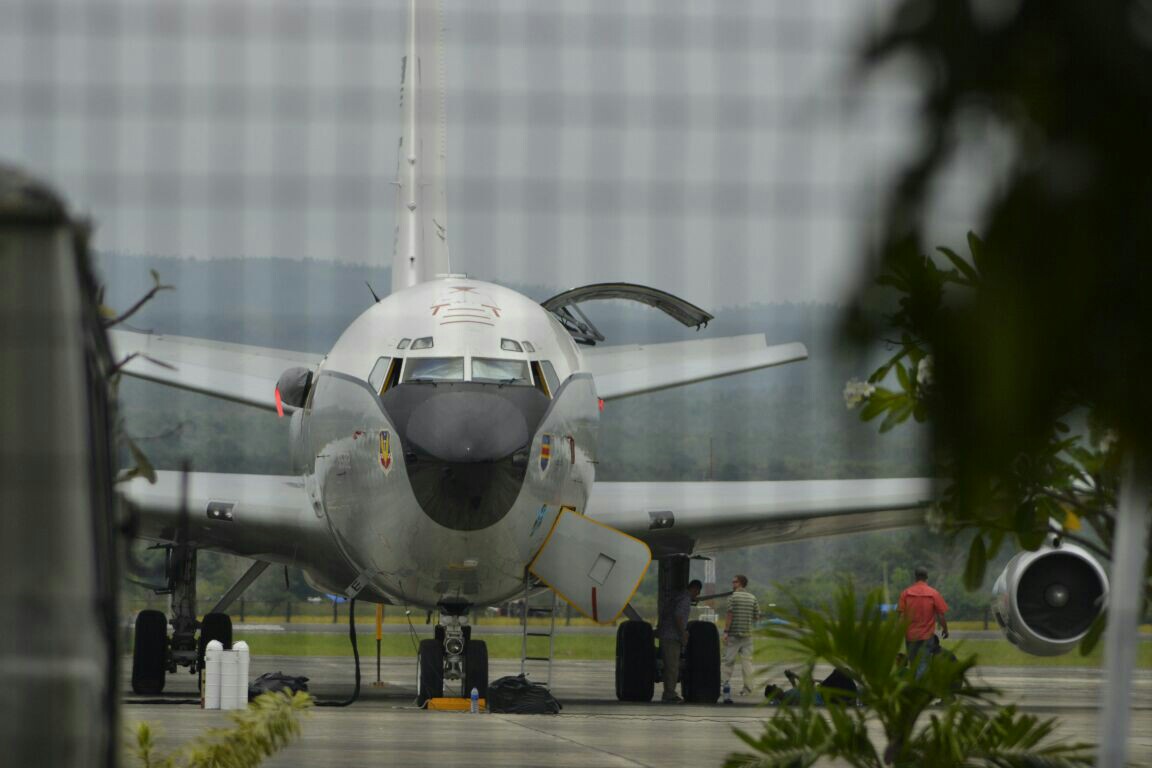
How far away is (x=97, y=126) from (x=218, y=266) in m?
0.87

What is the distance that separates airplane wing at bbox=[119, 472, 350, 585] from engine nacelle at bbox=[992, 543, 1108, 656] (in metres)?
6.10

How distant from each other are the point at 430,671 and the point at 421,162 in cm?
816

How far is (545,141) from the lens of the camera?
577 cm

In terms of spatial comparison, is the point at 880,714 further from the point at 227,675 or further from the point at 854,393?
the point at 227,675

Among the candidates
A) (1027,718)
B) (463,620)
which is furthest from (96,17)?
(463,620)

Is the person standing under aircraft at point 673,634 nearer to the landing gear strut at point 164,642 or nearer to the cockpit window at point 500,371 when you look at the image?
the landing gear strut at point 164,642

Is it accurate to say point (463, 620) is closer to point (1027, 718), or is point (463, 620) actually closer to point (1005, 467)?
point (1027, 718)

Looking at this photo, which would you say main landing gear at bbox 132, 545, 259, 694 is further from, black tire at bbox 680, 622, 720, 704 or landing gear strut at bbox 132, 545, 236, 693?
black tire at bbox 680, 622, 720, 704

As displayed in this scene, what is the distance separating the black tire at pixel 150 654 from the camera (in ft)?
52.1

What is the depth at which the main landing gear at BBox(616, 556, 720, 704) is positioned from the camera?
53.5 feet

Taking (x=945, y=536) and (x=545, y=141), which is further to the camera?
(x=545, y=141)

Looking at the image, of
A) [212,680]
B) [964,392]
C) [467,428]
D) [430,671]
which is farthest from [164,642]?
[964,392]

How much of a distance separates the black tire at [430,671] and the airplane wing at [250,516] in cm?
114

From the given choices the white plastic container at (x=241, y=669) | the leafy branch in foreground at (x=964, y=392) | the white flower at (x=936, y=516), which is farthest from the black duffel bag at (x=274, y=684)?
the leafy branch in foreground at (x=964, y=392)
